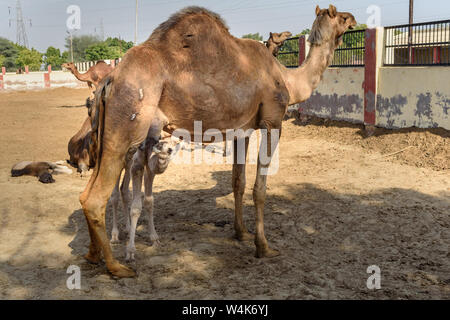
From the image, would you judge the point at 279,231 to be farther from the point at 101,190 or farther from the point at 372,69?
the point at 372,69

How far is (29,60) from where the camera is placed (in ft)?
222

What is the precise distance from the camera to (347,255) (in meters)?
5.47

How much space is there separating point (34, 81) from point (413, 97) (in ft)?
97.7

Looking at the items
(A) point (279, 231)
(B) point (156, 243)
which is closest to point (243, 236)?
(A) point (279, 231)

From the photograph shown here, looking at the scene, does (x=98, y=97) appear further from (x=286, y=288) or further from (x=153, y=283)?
(x=286, y=288)

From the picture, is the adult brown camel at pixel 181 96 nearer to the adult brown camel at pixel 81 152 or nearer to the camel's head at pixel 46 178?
the camel's head at pixel 46 178

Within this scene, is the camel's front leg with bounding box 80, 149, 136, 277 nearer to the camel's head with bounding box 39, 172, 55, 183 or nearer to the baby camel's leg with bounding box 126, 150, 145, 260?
the baby camel's leg with bounding box 126, 150, 145, 260

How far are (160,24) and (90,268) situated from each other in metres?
2.57

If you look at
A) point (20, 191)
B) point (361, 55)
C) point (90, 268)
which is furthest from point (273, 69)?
point (361, 55)

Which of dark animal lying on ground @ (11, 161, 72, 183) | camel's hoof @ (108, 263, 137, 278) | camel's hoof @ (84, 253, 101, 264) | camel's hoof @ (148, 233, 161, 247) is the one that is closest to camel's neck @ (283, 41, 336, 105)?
camel's hoof @ (148, 233, 161, 247)

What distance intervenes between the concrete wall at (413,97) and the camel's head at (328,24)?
501cm

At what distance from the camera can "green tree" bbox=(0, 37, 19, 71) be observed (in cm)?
6744

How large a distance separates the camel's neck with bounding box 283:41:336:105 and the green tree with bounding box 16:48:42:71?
66.8 metres

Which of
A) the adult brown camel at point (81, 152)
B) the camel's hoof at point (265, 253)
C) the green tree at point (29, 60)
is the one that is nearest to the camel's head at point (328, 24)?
the camel's hoof at point (265, 253)
